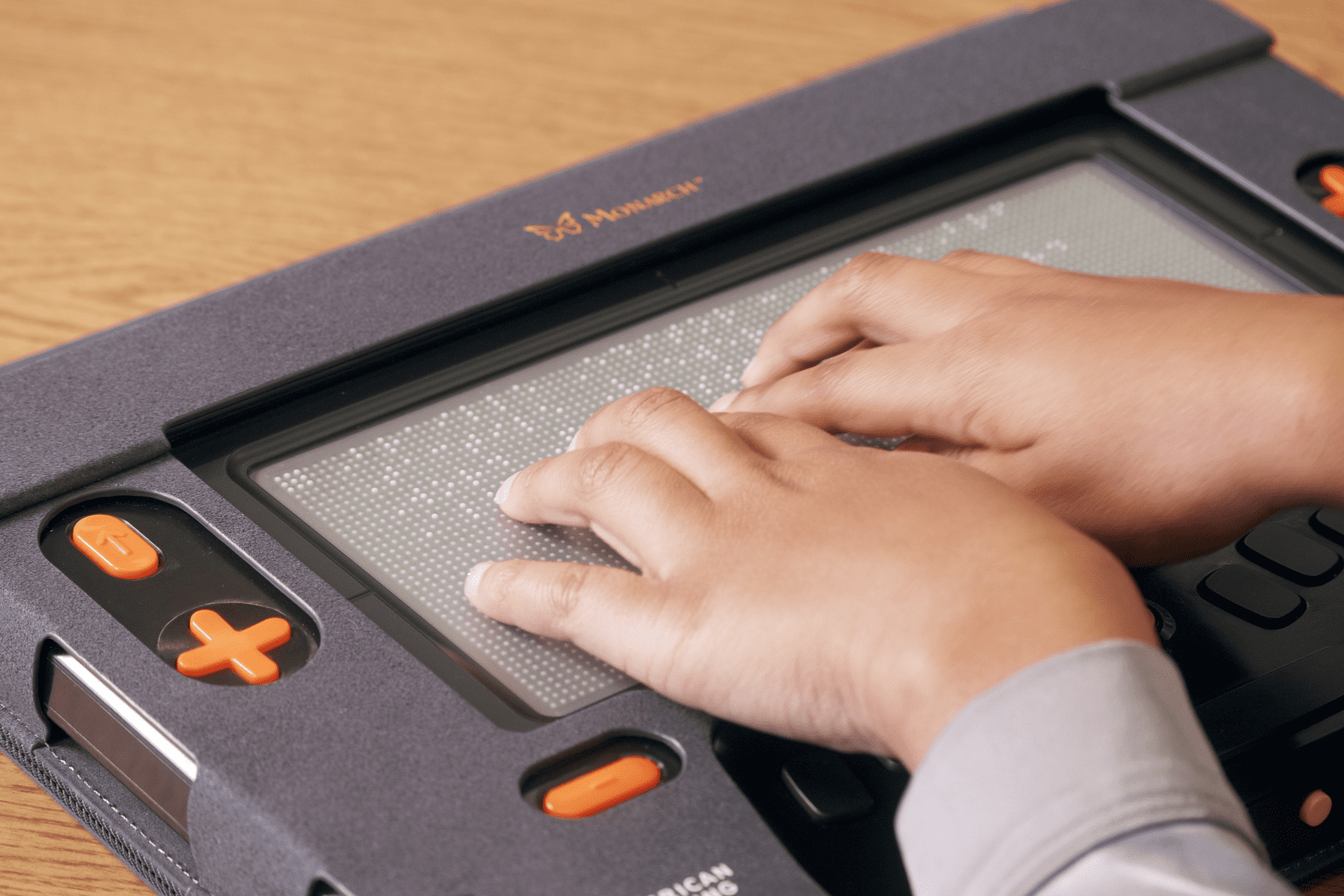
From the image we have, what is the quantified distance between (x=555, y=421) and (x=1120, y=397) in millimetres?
248

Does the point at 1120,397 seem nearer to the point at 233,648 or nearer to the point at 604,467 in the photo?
the point at 604,467

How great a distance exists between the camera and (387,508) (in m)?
0.62

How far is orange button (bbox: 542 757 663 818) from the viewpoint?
0.49m

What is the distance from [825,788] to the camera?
516mm

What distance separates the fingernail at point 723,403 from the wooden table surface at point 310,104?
1.11ft

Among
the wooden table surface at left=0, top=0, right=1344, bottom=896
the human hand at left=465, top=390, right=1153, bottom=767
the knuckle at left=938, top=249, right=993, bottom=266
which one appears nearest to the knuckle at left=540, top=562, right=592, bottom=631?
the human hand at left=465, top=390, right=1153, bottom=767

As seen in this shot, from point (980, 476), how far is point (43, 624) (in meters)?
0.35

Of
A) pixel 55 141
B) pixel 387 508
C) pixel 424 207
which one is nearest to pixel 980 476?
pixel 387 508

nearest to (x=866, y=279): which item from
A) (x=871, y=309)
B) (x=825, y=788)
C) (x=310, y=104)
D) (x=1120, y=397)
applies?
(x=871, y=309)

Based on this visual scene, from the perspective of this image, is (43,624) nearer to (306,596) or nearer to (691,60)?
(306,596)

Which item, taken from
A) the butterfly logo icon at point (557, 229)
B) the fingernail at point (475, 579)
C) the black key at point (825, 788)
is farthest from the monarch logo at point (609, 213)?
the black key at point (825, 788)

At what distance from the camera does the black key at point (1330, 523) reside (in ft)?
2.06

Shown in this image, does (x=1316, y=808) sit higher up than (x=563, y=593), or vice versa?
(x=563, y=593)

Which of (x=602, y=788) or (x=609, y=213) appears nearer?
(x=602, y=788)
